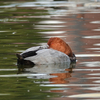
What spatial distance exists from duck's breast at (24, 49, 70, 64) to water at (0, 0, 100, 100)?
0.53ft

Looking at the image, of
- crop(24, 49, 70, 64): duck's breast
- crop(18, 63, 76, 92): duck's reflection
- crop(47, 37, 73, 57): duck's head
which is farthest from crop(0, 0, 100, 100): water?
crop(47, 37, 73, 57): duck's head

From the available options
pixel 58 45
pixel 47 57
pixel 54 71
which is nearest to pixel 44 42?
pixel 58 45

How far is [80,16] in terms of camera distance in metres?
21.5

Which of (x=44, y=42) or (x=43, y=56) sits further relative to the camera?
(x=44, y=42)

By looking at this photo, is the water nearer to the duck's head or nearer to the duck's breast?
the duck's breast

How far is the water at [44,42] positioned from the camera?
8.36 metres

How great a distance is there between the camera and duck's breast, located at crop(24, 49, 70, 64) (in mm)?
10680

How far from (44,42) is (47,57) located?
3.31 metres

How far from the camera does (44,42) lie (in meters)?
14.1

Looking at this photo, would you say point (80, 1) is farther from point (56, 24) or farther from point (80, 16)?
point (56, 24)

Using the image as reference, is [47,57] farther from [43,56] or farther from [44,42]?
[44,42]

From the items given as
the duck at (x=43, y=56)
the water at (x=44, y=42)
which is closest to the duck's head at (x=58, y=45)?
the duck at (x=43, y=56)

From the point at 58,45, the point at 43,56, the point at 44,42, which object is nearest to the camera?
the point at 43,56

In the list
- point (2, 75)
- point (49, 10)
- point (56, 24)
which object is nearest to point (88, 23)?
point (56, 24)
